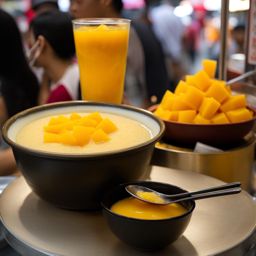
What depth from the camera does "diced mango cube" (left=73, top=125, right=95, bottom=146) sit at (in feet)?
2.31

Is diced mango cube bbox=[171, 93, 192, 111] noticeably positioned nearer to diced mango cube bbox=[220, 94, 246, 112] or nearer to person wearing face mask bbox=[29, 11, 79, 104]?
diced mango cube bbox=[220, 94, 246, 112]

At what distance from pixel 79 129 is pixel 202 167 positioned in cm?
34

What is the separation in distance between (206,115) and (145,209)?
0.38 metres

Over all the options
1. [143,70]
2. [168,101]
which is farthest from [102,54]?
[143,70]

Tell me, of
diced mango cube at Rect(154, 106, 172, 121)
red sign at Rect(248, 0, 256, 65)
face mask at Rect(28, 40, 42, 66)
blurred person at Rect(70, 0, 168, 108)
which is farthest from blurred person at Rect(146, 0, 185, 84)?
diced mango cube at Rect(154, 106, 172, 121)

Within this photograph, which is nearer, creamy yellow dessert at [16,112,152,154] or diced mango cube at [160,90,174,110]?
creamy yellow dessert at [16,112,152,154]

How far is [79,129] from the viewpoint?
0.71m

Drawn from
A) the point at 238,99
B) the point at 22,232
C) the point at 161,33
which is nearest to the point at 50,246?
the point at 22,232

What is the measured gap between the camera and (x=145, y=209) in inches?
25.3

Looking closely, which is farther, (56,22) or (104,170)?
(56,22)

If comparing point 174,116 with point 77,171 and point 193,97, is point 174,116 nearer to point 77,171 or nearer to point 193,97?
point 193,97

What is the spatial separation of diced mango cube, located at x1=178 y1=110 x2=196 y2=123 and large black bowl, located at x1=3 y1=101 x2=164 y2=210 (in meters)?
0.21

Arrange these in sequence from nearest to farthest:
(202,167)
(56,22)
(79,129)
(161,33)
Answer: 1. (79,129)
2. (202,167)
3. (56,22)
4. (161,33)

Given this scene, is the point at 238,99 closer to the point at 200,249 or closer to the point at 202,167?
the point at 202,167
